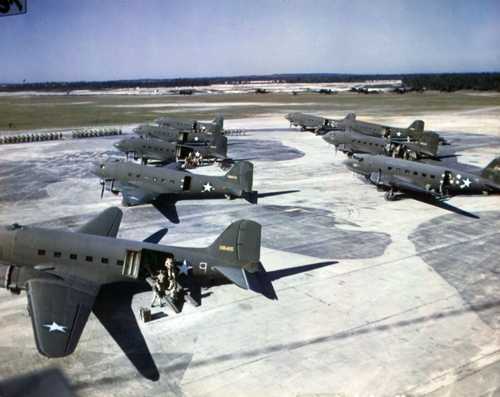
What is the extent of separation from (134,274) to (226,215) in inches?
611

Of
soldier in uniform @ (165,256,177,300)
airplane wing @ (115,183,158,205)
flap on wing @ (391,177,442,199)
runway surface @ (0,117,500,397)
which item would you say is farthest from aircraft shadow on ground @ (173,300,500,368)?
airplane wing @ (115,183,158,205)

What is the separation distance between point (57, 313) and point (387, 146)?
171 ft

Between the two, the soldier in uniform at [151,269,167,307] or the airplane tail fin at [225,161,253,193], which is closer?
the soldier in uniform at [151,269,167,307]

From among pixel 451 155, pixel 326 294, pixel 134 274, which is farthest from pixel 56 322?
pixel 451 155

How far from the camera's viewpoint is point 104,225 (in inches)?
1053

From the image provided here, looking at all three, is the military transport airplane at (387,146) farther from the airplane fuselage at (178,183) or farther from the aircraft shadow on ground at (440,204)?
the airplane fuselage at (178,183)

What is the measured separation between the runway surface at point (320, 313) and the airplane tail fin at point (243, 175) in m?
2.05

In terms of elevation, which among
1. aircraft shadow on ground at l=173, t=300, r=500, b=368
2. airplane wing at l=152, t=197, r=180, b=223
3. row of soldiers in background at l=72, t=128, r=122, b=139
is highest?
row of soldiers in background at l=72, t=128, r=122, b=139

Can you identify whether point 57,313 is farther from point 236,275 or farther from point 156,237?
point 156,237

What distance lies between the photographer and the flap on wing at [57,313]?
15.9 m

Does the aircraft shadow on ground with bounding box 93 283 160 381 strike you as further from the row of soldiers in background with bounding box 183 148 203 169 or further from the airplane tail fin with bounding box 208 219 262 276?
the row of soldiers in background with bounding box 183 148 203 169

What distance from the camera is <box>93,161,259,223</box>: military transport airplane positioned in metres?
38.3

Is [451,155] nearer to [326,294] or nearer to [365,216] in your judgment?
[365,216]

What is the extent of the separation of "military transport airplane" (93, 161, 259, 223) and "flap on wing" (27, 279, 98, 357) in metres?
17.9
